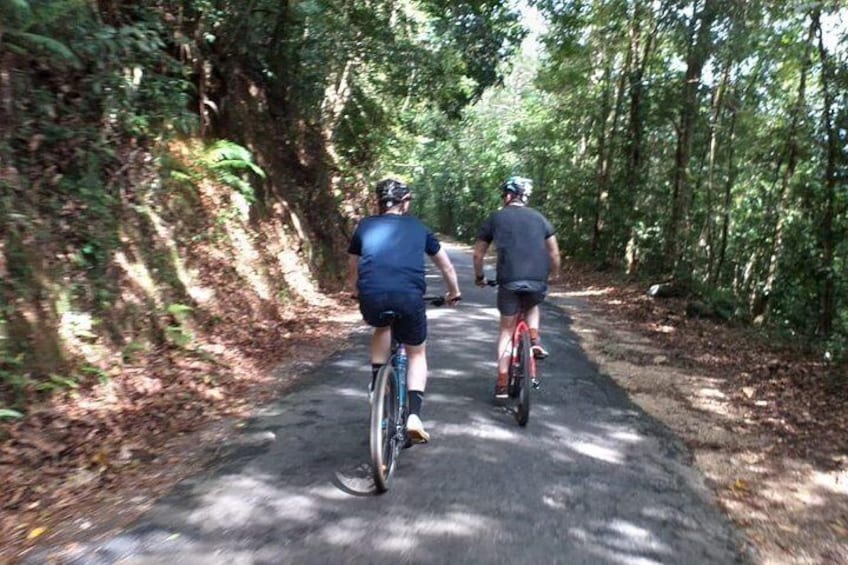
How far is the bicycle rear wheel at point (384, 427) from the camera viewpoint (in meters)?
4.43

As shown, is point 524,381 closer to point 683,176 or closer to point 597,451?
point 597,451

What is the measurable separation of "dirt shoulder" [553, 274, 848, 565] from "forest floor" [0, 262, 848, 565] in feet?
0.05

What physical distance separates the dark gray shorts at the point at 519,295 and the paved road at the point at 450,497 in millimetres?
981

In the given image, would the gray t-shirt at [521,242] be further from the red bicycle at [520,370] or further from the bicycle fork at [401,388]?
the bicycle fork at [401,388]

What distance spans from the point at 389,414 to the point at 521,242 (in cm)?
224

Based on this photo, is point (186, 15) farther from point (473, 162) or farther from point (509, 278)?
point (473, 162)

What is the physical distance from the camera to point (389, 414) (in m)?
4.80

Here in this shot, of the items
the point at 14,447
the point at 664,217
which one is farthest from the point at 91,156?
the point at 664,217

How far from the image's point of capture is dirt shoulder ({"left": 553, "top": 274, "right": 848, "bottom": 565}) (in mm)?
4531

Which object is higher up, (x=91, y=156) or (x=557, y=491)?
(x=91, y=156)

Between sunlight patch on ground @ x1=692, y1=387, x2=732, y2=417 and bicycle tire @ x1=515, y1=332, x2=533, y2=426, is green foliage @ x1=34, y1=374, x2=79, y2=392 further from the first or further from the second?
sunlight patch on ground @ x1=692, y1=387, x2=732, y2=417

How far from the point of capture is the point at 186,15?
11031mm

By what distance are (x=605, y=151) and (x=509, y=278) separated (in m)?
17.4

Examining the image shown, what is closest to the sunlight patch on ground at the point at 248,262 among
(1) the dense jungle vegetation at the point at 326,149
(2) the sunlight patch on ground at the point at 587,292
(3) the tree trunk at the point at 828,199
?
(1) the dense jungle vegetation at the point at 326,149
